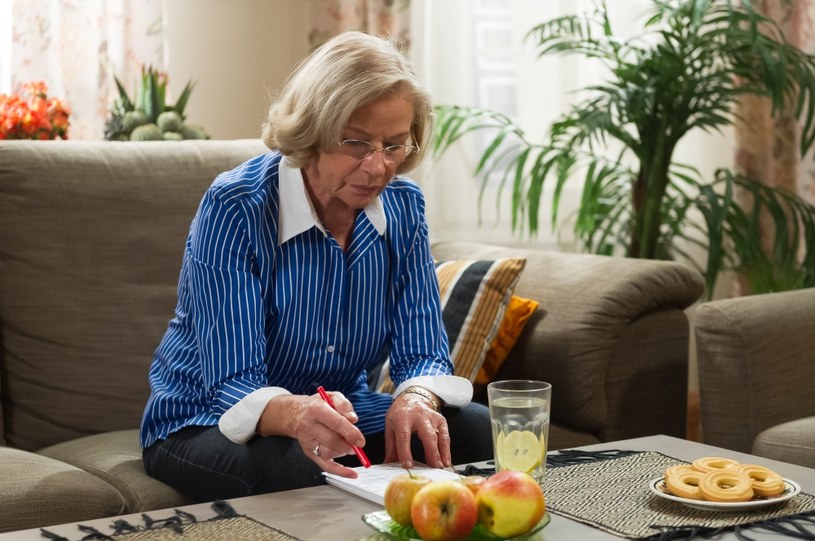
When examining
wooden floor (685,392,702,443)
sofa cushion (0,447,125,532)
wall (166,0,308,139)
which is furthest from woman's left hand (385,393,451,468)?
wall (166,0,308,139)

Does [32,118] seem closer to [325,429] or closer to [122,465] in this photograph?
[122,465]

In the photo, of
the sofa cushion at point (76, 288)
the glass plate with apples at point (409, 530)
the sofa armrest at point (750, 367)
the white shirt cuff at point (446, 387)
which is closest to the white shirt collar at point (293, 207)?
the white shirt cuff at point (446, 387)

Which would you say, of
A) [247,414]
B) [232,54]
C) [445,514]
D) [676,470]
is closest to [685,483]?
[676,470]

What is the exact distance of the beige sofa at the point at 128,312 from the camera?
6.85 feet

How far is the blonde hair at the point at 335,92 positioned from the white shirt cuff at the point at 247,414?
15.2 inches

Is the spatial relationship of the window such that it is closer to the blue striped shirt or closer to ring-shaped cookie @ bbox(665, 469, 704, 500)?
the blue striped shirt

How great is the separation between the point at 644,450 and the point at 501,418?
354 millimetres

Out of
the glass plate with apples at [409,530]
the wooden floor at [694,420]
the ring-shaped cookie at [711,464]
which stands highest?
the ring-shaped cookie at [711,464]

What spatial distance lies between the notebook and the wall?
2.47 metres

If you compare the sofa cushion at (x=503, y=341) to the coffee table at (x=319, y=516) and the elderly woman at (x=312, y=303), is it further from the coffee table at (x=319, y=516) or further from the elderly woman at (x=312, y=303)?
the coffee table at (x=319, y=516)

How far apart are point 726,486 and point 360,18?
2.68 metres

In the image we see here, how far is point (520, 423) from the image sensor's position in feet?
4.25

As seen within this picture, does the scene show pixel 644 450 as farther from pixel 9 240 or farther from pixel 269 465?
pixel 9 240

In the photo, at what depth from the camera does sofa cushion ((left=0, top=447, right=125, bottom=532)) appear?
1.57 metres
